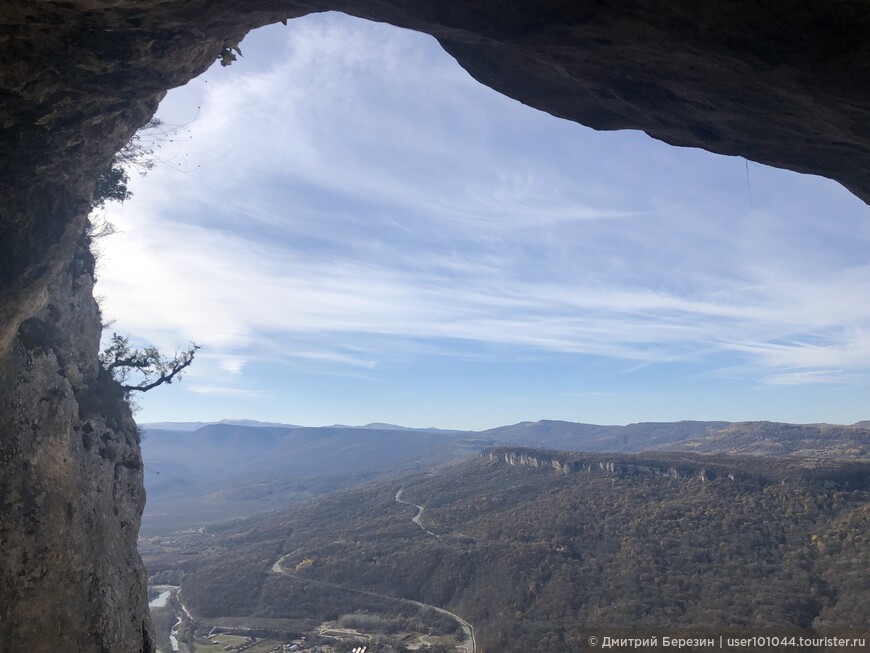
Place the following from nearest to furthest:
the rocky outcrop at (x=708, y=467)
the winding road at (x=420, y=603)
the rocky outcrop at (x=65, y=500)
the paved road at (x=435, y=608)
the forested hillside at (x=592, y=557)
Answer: the rocky outcrop at (x=65, y=500), the forested hillside at (x=592, y=557), the paved road at (x=435, y=608), the winding road at (x=420, y=603), the rocky outcrop at (x=708, y=467)

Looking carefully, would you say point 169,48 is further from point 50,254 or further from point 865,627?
point 865,627

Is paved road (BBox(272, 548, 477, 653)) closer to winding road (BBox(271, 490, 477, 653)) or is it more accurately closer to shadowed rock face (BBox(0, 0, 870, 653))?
→ winding road (BBox(271, 490, 477, 653))

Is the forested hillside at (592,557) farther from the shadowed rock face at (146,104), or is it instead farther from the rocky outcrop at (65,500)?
the shadowed rock face at (146,104)

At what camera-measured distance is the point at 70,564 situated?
1290 centimetres

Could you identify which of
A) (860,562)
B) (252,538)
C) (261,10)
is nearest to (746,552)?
(860,562)

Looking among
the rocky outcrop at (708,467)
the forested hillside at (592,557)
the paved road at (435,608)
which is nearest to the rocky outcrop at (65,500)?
the forested hillside at (592,557)

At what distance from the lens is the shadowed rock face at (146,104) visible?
7.72 m

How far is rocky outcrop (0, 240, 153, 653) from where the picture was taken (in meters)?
11.6

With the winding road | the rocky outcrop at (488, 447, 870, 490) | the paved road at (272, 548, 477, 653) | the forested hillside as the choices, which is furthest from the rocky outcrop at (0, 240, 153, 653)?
the rocky outcrop at (488, 447, 870, 490)

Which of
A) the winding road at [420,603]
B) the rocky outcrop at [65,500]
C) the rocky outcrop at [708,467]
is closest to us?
the rocky outcrop at [65,500]

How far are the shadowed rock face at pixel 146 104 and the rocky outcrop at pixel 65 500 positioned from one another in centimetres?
5

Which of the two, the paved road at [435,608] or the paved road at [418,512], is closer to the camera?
the paved road at [435,608]

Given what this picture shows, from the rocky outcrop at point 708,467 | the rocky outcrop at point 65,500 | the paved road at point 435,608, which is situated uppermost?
the rocky outcrop at point 65,500

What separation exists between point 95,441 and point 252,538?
304 ft
